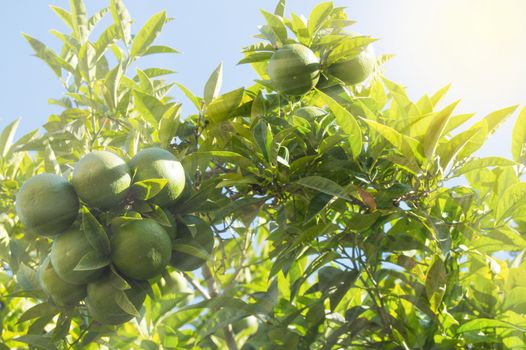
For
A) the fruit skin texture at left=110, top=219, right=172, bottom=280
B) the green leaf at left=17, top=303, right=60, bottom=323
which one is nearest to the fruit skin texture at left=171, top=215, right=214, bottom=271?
the fruit skin texture at left=110, top=219, right=172, bottom=280

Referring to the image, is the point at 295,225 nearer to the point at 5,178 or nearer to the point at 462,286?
the point at 462,286

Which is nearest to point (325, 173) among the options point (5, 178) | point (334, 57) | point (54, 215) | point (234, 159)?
point (234, 159)

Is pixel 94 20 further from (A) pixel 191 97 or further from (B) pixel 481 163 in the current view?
(B) pixel 481 163

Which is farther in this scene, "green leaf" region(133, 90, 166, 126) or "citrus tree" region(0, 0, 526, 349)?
"green leaf" region(133, 90, 166, 126)

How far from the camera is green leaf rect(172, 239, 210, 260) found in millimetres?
1453

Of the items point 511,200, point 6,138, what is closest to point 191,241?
point 511,200

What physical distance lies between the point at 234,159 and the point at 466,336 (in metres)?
0.77

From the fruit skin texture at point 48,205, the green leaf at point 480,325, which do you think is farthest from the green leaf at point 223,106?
the green leaf at point 480,325

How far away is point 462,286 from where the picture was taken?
1.82 m

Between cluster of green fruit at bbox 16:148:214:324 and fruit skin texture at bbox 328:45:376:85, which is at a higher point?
fruit skin texture at bbox 328:45:376:85

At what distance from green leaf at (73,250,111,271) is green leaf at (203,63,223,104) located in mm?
563

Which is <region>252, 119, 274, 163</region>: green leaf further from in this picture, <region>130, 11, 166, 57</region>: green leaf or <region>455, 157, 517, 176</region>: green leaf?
<region>130, 11, 166, 57</region>: green leaf

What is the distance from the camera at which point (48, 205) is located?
138 cm

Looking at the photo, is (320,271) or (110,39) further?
(110,39)
